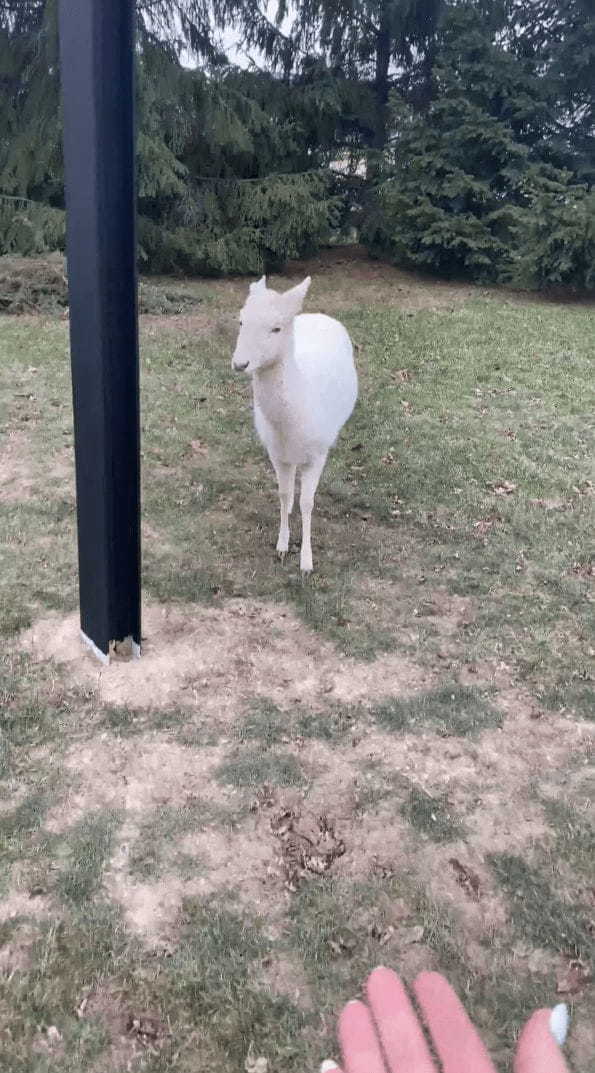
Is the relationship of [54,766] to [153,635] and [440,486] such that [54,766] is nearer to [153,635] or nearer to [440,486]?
[153,635]

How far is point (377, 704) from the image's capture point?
3363 mm

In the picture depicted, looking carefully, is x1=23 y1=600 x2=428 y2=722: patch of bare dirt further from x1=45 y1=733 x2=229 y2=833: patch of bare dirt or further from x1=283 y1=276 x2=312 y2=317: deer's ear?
x1=283 y1=276 x2=312 y2=317: deer's ear

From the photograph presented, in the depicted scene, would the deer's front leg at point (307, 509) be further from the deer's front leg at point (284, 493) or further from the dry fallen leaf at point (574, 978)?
the dry fallen leaf at point (574, 978)

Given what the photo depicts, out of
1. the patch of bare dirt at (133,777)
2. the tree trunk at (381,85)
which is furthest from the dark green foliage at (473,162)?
the patch of bare dirt at (133,777)

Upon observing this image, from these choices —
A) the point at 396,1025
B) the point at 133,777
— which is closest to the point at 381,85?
the point at 133,777

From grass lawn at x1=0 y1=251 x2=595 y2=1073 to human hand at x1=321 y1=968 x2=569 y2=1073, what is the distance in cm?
13

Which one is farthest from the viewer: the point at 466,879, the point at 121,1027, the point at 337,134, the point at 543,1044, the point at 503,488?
the point at 337,134

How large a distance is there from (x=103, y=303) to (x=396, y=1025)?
2.48 metres

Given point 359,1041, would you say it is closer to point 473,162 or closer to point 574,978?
point 574,978

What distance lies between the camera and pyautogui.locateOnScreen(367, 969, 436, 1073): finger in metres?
1.81

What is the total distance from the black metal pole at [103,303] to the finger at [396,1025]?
187 centimetres

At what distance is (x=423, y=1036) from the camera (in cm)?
190

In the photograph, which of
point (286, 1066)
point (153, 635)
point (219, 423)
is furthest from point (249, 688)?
point (219, 423)

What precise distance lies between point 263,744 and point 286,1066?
4.08ft
